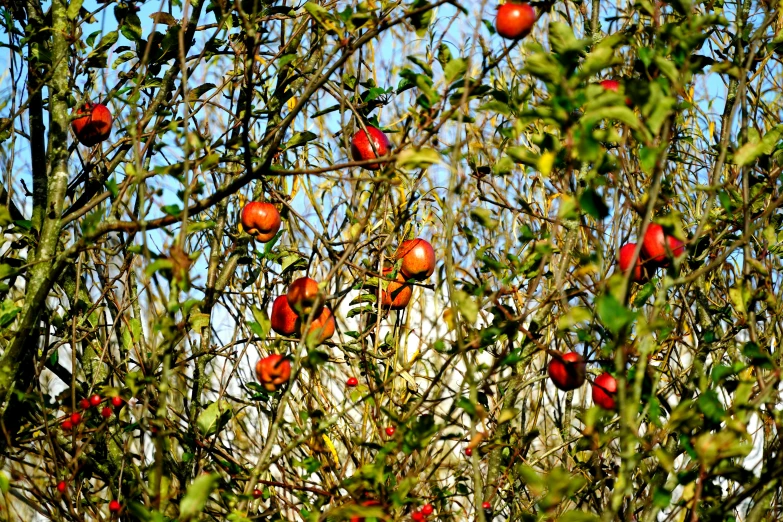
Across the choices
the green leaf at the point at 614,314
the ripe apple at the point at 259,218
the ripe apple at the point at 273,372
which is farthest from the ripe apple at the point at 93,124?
the green leaf at the point at 614,314

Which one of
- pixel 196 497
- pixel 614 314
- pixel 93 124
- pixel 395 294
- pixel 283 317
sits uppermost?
pixel 93 124

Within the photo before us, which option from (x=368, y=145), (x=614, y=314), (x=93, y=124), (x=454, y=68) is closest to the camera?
(x=614, y=314)

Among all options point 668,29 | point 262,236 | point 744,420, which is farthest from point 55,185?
point 744,420

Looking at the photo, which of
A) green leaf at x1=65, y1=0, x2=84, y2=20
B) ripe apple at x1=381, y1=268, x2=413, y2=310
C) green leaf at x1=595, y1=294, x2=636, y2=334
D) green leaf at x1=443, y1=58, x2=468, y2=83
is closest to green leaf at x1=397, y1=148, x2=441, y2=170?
green leaf at x1=443, y1=58, x2=468, y2=83

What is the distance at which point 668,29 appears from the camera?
118cm

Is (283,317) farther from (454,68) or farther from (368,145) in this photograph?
(454,68)

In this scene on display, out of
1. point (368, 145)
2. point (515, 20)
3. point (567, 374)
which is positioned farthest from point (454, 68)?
point (368, 145)

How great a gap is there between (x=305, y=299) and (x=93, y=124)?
87 centimetres

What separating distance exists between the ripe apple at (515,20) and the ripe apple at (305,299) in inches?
21.1

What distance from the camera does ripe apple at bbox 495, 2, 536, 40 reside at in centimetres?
141

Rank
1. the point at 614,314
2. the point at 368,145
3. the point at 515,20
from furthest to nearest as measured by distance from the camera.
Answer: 1. the point at 368,145
2. the point at 515,20
3. the point at 614,314

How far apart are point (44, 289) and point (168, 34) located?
601 millimetres

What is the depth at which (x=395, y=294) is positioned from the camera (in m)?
2.12

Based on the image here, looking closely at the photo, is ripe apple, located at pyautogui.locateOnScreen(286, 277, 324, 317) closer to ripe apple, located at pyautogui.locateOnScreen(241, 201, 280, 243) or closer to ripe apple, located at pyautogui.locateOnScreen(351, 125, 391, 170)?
ripe apple, located at pyautogui.locateOnScreen(241, 201, 280, 243)
